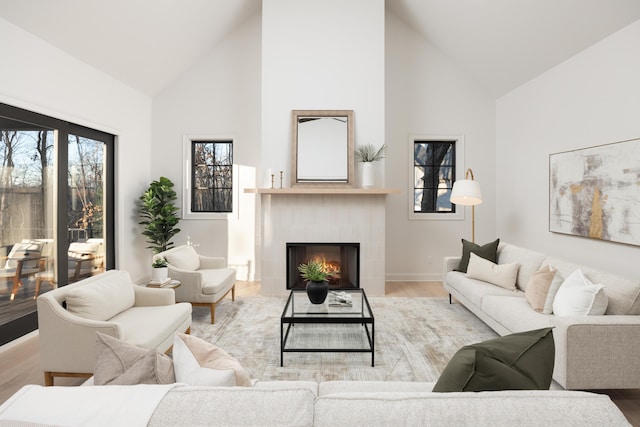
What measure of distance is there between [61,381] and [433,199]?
5.27 m

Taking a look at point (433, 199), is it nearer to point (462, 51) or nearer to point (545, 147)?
point (545, 147)

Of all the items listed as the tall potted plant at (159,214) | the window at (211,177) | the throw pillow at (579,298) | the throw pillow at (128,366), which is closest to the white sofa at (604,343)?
the throw pillow at (579,298)

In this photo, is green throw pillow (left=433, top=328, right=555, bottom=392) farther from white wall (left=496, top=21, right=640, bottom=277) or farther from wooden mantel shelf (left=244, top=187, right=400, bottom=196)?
wooden mantel shelf (left=244, top=187, right=400, bottom=196)

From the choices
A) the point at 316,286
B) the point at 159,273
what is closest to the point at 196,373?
the point at 316,286

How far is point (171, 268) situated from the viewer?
3.97 metres

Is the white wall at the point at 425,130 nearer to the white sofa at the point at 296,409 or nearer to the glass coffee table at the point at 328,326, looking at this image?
the glass coffee table at the point at 328,326

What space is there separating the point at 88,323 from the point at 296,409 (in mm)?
2008

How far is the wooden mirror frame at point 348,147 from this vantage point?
516cm

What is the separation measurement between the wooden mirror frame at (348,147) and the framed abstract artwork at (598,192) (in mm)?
2475

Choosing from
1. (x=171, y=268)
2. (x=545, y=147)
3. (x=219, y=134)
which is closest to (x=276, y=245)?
(x=171, y=268)

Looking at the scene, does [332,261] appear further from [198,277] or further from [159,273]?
[159,273]

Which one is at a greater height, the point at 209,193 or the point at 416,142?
the point at 416,142

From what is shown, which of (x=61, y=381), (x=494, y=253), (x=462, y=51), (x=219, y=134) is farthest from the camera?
(x=219, y=134)

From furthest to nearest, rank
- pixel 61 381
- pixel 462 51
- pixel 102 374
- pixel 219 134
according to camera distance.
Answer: pixel 219 134, pixel 462 51, pixel 61 381, pixel 102 374
